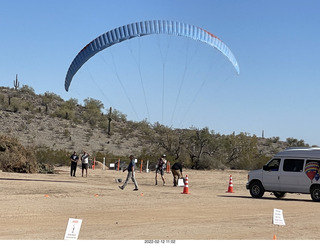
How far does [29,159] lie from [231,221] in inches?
975

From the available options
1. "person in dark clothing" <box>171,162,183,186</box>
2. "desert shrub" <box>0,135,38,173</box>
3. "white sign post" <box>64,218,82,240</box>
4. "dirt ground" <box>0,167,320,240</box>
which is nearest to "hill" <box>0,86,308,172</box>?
"desert shrub" <box>0,135,38,173</box>

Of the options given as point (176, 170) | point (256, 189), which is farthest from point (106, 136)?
point (256, 189)

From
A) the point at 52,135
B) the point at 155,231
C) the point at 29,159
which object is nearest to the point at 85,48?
the point at 29,159

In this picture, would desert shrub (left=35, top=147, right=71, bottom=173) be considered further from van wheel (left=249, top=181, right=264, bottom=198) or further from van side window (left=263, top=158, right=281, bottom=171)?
van side window (left=263, top=158, right=281, bottom=171)

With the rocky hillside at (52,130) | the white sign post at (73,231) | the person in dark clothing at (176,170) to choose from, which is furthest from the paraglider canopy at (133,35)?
the rocky hillside at (52,130)

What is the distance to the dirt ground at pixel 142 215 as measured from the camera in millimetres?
14094

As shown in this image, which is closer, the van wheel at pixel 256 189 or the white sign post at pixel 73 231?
the white sign post at pixel 73 231

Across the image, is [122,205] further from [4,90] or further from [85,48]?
[4,90]

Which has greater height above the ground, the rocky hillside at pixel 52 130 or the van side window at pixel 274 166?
the rocky hillside at pixel 52 130

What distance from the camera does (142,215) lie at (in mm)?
17969

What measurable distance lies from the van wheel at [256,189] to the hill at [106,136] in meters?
25.9

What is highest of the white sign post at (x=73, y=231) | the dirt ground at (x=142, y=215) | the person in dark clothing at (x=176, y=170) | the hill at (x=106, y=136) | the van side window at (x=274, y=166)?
the hill at (x=106, y=136)

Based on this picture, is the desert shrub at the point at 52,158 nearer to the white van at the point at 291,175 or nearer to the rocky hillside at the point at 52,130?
the rocky hillside at the point at 52,130

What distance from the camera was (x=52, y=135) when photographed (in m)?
70.6
